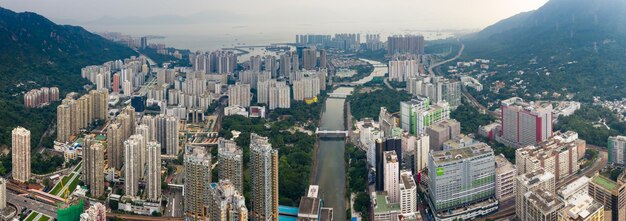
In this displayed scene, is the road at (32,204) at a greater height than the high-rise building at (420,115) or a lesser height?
lesser

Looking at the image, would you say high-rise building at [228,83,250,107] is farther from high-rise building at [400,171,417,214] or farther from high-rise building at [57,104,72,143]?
high-rise building at [400,171,417,214]

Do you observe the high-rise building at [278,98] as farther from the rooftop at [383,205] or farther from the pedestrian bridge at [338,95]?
the rooftop at [383,205]

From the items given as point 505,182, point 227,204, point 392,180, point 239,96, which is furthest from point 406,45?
point 227,204

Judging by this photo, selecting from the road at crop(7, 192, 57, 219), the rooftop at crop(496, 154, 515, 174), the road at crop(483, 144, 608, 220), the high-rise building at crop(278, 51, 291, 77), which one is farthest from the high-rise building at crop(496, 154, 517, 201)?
the high-rise building at crop(278, 51, 291, 77)

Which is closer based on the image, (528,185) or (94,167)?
(528,185)

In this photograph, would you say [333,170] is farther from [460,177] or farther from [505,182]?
[505,182]

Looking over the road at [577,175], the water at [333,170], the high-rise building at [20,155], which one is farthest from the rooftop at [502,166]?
the high-rise building at [20,155]
